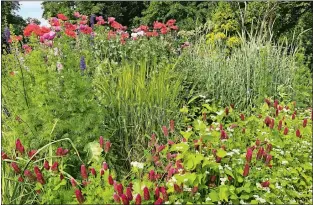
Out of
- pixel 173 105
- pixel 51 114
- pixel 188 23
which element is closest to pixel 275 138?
pixel 173 105

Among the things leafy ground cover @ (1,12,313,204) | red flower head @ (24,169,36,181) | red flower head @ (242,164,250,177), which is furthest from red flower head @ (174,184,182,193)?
red flower head @ (24,169,36,181)

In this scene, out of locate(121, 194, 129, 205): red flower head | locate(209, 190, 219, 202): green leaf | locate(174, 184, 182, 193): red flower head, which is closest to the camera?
locate(121, 194, 129, 205): red flower head

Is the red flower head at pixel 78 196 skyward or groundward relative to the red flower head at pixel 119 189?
groundward

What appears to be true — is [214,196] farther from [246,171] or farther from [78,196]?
[78,196]

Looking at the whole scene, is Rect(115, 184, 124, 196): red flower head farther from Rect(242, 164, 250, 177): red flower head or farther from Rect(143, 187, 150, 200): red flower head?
Rect(242, 164, 250, 177): red flower head

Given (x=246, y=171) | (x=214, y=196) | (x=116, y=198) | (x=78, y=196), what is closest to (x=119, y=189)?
(x=116, y=198)

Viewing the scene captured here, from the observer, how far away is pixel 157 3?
1220 centimetres

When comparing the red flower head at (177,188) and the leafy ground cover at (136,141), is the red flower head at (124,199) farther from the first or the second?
the red flower head at (177,188)

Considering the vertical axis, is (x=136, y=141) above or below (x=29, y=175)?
below

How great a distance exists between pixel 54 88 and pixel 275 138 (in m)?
1.72

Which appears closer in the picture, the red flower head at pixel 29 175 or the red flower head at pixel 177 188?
the red flower head at pixel 177 188

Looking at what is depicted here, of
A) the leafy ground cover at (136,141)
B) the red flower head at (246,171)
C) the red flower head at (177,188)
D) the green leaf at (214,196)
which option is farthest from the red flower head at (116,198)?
the red flower head at (246,171)

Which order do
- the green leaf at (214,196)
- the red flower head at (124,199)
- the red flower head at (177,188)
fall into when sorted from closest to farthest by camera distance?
the red flower head at (124,199)
the red flower head at (177,188)
the green leaf at (214,196)

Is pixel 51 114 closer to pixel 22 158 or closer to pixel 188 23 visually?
pixel 22 158
